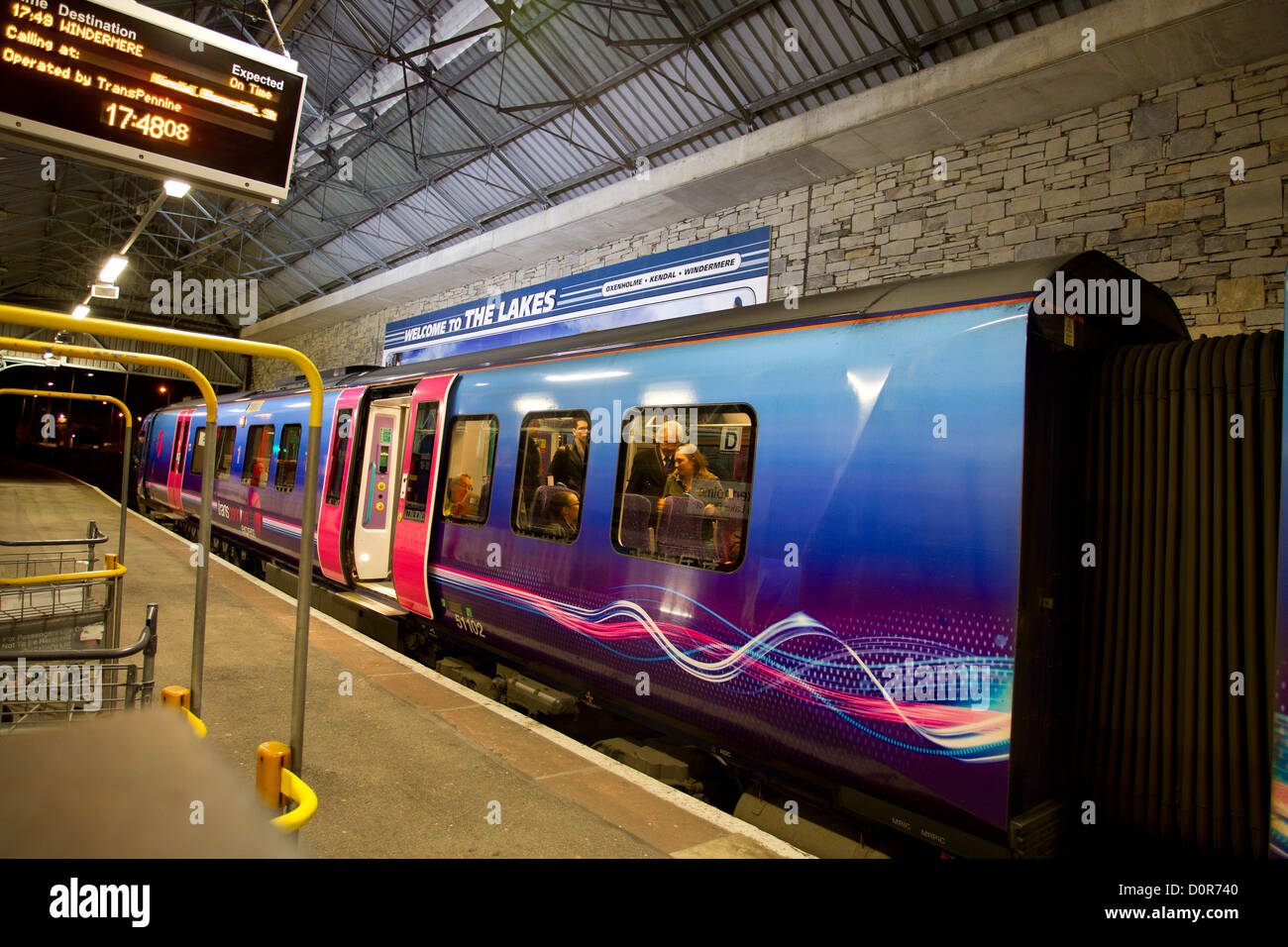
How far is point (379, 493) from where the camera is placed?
899 cm

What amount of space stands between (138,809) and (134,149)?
359cm

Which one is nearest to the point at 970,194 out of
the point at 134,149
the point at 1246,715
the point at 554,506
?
the point at 554,506

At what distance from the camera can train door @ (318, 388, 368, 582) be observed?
816cm

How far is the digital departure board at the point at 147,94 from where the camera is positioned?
3.84 metres

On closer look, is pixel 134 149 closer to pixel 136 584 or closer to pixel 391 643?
pixel 391 643

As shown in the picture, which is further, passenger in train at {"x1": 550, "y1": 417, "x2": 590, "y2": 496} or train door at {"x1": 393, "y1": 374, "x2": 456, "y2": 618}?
train door at {"x1": 393, "y1": 374, "x2": 456, "y2": 618}

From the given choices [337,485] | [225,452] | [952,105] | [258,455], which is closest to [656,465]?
[952,105]
